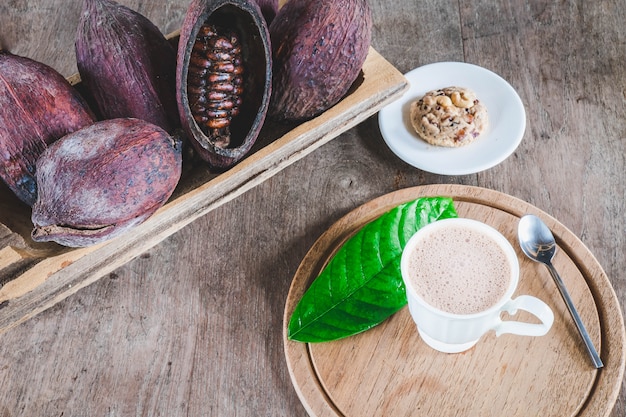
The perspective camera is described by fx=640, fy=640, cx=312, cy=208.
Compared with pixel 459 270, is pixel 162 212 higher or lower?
higher

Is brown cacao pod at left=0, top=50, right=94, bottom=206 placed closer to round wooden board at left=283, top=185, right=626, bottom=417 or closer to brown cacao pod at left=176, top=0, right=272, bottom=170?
brown cacao pod at left=176, top=0, right=272, bottom=170

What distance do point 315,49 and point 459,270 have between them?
0.94 ft

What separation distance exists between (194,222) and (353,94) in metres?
0.27

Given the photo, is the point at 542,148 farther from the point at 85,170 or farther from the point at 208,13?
the point at 85,170

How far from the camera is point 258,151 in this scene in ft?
2.44

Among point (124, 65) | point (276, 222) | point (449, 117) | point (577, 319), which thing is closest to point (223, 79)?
point (124, 65)

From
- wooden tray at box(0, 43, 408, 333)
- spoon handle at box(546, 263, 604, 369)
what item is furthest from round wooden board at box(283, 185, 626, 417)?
wooden tray at box(0, 43, 408, 333)

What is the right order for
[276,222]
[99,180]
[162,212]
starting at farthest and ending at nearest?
[276,222], [162,212], [99,180]

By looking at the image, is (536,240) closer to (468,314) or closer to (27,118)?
(468,314)

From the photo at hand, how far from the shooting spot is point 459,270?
648 millimetres

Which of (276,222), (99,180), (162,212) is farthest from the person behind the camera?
(276,222)

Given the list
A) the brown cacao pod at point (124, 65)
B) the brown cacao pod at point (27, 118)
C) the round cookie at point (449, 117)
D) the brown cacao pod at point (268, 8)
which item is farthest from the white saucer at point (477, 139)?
the brown cacao pod at point (27, 118)

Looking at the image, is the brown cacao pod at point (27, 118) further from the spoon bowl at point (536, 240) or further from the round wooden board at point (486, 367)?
the spoon bowl at point (536, 240)

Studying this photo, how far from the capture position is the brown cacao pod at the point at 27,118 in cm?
64
